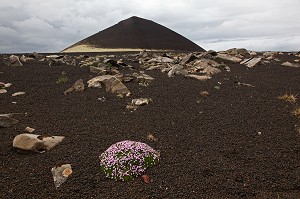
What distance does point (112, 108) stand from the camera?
1305 centimetres

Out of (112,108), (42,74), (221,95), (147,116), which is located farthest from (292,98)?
(42,74)

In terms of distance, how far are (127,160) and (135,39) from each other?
5797cm

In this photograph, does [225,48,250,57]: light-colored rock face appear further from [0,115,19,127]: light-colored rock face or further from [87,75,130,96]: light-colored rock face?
[0,115,19,127]: light-colored rock face

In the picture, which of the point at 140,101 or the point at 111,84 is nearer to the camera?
the point at 140,101

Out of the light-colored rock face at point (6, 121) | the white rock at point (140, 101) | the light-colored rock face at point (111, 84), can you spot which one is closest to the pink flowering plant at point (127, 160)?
the light-colored rock face at point (6, 121)

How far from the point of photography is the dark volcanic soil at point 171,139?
7.07m

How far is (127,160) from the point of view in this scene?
7.79 m

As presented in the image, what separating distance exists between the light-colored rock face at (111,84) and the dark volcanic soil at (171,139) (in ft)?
2.17

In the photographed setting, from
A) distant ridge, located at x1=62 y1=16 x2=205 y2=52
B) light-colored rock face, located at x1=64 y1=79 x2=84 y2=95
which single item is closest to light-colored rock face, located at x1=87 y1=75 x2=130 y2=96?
light-colored rock face, located at x1=64 y1=79 x2=84 y2=95

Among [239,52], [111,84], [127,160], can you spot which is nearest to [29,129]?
[127,160]

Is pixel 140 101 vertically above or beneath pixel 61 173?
above

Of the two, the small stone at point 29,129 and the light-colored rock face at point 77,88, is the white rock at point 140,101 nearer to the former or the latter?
the light-colored rock face at point 77,88

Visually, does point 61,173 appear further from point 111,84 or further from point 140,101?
point 111,84

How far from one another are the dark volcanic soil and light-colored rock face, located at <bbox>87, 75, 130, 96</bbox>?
2.17ft
